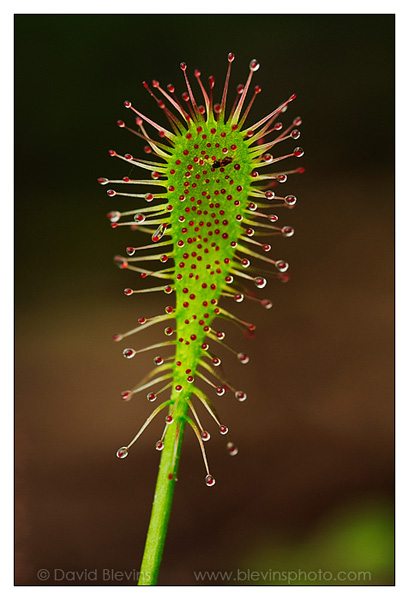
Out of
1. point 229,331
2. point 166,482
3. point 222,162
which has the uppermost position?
point 222,162

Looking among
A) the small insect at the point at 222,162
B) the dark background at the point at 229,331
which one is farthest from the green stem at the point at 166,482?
the dark background at the point at 229,331

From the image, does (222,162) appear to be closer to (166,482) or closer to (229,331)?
(166,482)

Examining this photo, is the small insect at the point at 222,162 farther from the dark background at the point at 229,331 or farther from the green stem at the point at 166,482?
the dark background at the point at 229,331

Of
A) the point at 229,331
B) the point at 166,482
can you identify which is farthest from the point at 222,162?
the point at 229,331

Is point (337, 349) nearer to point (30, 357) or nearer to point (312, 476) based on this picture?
point (312, 476)

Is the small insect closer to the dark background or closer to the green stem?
the green stem

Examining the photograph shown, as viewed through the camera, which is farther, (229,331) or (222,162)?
(229,331)
